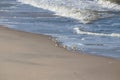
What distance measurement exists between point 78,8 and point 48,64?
28.7 ft

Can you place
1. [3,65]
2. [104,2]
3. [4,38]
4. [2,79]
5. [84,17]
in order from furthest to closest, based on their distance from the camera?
1. [104,2]
2. [84,17]
3. [4,38]
4. [3,65]
5. [2,79]

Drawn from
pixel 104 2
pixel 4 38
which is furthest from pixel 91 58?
pixel 104 2

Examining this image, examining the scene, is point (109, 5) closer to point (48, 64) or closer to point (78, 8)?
point (78, 8)

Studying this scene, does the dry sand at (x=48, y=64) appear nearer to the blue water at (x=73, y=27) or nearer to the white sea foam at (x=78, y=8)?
the blue water at (x=73, y=27)

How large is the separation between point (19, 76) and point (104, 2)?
11802mm

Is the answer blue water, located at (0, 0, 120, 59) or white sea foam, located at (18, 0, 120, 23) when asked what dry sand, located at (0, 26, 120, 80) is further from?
white sea foam, located at (18, 0, 120, 23)

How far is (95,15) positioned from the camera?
1401cm

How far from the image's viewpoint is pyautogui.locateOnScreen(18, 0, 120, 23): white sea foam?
45.6ft

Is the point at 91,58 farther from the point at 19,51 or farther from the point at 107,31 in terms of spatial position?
the point at 107,31

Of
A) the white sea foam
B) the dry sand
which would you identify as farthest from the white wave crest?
the dry sand

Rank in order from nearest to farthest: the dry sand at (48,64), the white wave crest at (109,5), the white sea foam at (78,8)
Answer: the dry sand at (48,64)
the white sea foam at (78,8)
the white wave crest at (109,5)

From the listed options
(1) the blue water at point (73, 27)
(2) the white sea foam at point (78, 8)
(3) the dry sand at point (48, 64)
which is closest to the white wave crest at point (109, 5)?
(2) the white sea foam at point (78, 8)

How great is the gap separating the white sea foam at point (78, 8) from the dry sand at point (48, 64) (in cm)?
452

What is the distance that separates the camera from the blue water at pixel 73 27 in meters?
9.06
